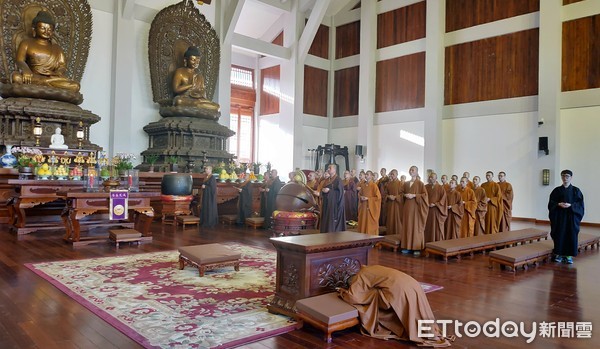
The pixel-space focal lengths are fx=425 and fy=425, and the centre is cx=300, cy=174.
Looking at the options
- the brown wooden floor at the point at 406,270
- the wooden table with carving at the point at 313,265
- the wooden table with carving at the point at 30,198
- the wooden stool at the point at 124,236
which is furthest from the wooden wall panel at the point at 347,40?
the wooden table with carving at the point at 313,265

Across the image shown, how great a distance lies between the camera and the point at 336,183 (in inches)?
311

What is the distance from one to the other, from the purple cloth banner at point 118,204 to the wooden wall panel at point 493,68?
11.6m

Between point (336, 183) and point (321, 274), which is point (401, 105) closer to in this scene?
point (336, 183)

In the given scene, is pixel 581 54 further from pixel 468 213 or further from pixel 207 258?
pixel 207 258

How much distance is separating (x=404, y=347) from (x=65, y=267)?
13.8 feet

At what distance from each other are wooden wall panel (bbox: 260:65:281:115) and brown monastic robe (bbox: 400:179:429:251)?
12.0 m

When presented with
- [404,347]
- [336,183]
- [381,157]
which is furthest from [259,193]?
[404,347]

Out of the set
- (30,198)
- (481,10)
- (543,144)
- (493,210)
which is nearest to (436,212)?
(493,210)

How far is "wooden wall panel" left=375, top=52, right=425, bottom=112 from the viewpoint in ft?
51.1

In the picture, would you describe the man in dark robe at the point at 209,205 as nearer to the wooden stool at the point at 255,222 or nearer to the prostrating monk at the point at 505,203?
the wooden stool at the point at 255,222

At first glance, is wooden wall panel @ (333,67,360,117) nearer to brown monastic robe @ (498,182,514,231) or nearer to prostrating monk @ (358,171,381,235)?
brown monastic robe @ (498,182,514,231)

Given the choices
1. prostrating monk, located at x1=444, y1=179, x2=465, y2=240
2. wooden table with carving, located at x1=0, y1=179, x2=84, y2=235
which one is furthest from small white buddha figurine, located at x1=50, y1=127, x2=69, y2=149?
prostrating monk, located at x1=444, y1=179, x2=465, y2=240

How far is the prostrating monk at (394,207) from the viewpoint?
8.31 m

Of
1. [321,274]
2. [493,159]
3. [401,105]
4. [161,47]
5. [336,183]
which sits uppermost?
[161,47]
